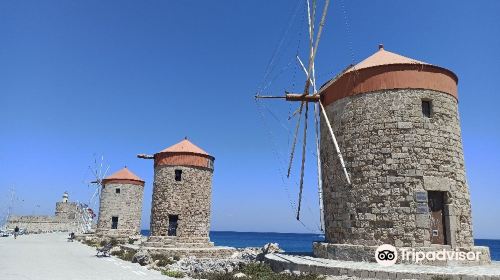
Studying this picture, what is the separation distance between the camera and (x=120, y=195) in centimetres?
3356

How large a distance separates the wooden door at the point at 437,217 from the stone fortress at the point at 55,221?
59.4 meters

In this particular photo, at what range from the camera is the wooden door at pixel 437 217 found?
11375 mm

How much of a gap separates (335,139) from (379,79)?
8.26ft

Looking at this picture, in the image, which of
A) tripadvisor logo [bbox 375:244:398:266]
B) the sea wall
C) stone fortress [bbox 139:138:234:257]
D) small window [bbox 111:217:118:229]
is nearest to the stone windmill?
tripadvisor logo [bbox 375:244:398:266]

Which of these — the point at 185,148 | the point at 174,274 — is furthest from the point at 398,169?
the point at 185,148

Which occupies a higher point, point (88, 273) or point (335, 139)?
point (335, 139)

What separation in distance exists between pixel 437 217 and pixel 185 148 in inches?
624

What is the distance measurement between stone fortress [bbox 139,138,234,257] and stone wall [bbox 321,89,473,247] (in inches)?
467

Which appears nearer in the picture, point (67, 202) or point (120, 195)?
point (120, 195)

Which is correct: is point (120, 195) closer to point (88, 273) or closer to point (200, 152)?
point (200, 152)

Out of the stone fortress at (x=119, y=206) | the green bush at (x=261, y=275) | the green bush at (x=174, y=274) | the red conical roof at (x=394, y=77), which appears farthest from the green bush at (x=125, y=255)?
the red conical roof at (x=394, y=77)

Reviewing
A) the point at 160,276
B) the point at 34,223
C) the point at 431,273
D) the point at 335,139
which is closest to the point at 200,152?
the point at 160,276

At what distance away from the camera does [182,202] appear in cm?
2241

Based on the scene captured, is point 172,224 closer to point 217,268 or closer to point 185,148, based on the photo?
point 185,148
